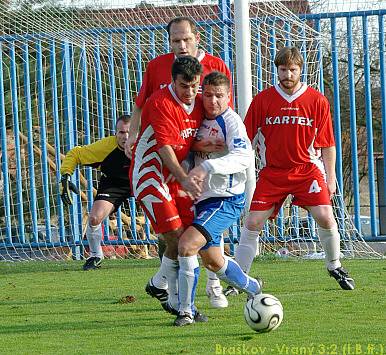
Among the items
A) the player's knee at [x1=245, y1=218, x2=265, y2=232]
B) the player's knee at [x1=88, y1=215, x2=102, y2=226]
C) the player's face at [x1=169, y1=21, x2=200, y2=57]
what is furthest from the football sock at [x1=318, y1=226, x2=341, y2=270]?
the player's knee at [x1=88, y1=215, x2=102, y2=226]

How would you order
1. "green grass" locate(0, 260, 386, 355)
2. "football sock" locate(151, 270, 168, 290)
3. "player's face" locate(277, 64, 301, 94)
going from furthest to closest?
"player's face" locate(277, 64, 301, 94)
"football sock" locate(151, 270, 168, 290)
"green grass" locate(0, 260, 386, 355)

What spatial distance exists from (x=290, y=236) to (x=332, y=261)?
4500mm

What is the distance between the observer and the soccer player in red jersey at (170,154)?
709 centimetres

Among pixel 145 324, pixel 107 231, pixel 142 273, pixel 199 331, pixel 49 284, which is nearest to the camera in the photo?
pixel 199 331

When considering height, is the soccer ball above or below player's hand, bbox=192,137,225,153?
below

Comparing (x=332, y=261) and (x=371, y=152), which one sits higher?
(x=371, y=152)

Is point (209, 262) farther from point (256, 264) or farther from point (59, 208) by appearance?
point (59, 208)

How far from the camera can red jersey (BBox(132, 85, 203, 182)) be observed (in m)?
7.12

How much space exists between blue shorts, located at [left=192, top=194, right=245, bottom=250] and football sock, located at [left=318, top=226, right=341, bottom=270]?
6.93 ft

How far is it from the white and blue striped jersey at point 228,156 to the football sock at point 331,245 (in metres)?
2.13

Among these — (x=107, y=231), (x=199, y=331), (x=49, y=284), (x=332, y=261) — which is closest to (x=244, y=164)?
(x=199, y=331)

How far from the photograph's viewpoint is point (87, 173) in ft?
49.4

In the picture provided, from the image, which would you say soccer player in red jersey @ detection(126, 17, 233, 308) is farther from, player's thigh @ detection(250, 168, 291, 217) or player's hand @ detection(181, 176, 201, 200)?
player's hand @ detection(181, 176, 201, 200)

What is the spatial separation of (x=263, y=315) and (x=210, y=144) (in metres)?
1.28
